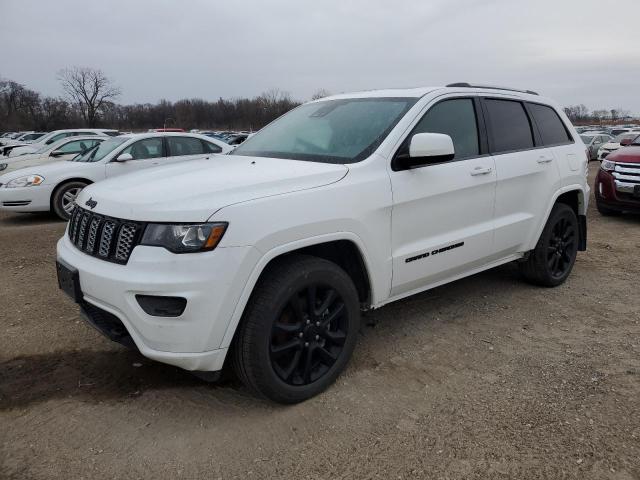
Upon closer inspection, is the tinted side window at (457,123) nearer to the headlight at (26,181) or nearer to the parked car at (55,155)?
the headlight at (26,181)

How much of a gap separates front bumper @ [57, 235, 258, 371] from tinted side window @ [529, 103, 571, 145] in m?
3.31

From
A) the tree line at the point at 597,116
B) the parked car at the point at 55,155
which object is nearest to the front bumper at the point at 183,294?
the parked car at the point at 55,155

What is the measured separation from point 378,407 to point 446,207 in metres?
1.45

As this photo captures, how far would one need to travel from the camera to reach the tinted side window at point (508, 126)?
13.7ft

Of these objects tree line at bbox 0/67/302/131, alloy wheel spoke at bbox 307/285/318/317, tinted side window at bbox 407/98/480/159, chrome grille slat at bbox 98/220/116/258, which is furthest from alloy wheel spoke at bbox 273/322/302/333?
tree line at bbox 0/67/302/131

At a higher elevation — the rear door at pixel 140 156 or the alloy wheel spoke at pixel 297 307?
the rear door at pixel 140 156

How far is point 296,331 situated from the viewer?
2879mm

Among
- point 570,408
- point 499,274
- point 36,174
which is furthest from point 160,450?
point 36,174

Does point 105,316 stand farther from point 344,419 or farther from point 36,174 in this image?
point 36,174

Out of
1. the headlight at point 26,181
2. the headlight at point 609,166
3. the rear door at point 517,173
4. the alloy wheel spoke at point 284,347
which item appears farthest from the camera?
the headlight at point 26,181

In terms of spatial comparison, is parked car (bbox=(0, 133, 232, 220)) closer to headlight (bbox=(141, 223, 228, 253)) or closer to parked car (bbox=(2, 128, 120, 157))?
headlight (bbox=(141, 223, 228, 253))

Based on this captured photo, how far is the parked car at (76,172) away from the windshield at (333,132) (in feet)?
15.8

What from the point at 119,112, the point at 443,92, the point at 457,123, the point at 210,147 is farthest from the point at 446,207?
the point at 119,112

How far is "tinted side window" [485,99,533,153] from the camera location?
13.7ft
